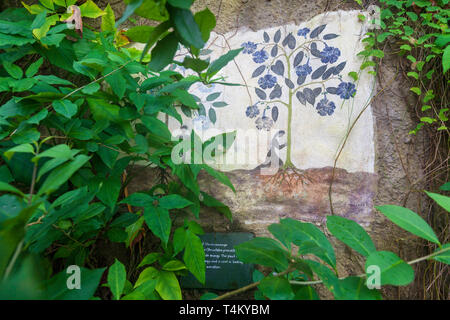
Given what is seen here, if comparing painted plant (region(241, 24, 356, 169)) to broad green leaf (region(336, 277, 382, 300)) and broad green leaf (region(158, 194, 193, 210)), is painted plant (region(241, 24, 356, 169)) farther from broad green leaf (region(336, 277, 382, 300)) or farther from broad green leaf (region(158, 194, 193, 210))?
broad green leaf (region(336, 277, 382, 300))

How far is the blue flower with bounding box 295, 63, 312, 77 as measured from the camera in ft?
4.35

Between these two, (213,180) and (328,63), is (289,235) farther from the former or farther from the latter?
(328,63)

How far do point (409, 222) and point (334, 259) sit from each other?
0.17 metres

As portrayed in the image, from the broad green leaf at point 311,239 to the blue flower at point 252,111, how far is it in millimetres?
723

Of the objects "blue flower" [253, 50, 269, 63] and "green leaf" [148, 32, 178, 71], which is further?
"blue flower" [253, 50, 269, 63]

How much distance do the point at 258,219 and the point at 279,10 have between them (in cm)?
95

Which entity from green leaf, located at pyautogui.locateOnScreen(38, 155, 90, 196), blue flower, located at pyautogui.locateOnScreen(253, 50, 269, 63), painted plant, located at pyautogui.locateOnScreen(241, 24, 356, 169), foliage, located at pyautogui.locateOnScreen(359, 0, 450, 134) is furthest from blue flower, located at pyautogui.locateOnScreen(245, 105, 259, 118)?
green leaf, located at pyautogui.locateOnScreen(38, 155, 90, 196)

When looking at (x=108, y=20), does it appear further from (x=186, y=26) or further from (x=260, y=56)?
(x=186, y=26)

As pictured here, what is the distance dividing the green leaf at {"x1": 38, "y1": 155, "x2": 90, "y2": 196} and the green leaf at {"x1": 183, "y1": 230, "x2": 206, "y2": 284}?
1.99ft

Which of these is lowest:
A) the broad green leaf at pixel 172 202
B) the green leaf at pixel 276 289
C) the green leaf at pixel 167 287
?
the green leaf at pixel 167 287

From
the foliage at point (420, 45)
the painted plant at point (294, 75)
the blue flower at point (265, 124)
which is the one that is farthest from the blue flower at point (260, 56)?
the foliage at point (420, 45)

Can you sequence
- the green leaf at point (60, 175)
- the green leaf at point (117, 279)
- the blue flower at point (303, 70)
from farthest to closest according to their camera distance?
the blue flower at point (303, 70) → the green leaf at point (117, 279) → the green leaf at point (60, 175)

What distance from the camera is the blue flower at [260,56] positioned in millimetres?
1357

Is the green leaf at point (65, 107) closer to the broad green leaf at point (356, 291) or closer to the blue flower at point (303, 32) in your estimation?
the broad green leaf at point (356, 291)
